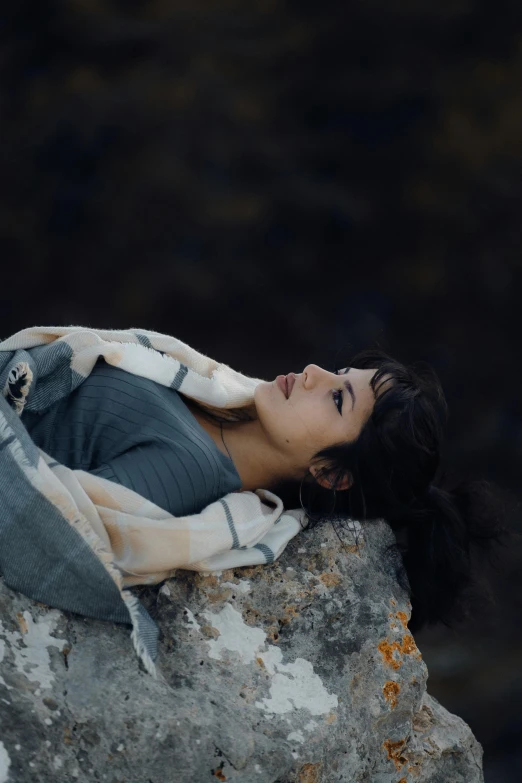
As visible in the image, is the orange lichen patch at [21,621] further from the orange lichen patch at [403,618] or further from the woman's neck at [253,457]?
the orange lichen patch at [403,618]

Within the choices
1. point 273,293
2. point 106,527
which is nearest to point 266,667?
point 106,527

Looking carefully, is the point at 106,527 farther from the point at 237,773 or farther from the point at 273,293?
the point at 273,293

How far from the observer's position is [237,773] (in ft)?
5.56

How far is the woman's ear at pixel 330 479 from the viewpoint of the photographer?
2.17 metres

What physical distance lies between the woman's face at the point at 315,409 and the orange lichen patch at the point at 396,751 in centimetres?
68

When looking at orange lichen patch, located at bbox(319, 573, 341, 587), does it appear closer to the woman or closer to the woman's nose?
the woman

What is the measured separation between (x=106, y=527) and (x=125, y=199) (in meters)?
2.00

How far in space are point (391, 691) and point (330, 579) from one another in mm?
270

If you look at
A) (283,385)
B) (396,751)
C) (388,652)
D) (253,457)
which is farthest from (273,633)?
(283,385)

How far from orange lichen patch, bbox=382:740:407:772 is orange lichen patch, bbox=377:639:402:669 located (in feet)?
0.53

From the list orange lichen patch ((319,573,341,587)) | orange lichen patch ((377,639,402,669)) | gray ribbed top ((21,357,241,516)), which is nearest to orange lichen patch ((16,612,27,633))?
gray ribbed top ((21,357,241,516))

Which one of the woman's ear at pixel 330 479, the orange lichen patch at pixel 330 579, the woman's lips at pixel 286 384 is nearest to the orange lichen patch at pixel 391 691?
the orange lichen patch at pixel 330 579

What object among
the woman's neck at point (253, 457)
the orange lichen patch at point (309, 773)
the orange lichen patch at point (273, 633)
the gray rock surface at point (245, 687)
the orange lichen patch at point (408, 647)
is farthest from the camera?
the woman's neck at point (253, 457)

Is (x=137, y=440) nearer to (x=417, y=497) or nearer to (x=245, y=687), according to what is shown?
(x=245, y=687)
